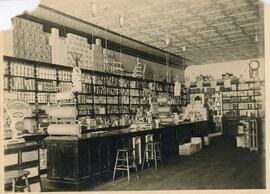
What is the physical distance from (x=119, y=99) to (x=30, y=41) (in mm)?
3286

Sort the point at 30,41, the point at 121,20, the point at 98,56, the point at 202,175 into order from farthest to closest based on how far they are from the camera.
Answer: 1. the point at 98,56
2. the point at 121,20
3. the point at 30,41
4. the point at 202,175

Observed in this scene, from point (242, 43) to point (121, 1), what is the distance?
4.97 metres

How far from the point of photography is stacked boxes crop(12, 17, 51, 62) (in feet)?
18.4

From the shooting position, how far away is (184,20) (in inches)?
267

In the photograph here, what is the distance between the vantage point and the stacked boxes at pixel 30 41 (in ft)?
18.4

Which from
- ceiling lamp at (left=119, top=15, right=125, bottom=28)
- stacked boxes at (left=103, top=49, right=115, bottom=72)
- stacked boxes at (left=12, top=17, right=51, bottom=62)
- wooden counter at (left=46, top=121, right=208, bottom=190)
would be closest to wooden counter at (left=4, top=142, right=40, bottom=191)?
wooden counter at (left=46, top=121, right=208, bottom=190)

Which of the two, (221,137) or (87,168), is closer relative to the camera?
(87,168)

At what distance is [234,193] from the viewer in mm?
4285

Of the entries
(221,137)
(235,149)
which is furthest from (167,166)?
(221,137)

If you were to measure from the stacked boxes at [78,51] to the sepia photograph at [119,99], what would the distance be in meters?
0.02

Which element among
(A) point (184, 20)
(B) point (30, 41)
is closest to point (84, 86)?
(B) point (30, 41)

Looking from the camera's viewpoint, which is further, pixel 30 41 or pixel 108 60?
pixel 108 60

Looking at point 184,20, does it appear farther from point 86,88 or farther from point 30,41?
point 30,41

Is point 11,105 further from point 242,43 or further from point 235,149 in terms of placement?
point 242,43
